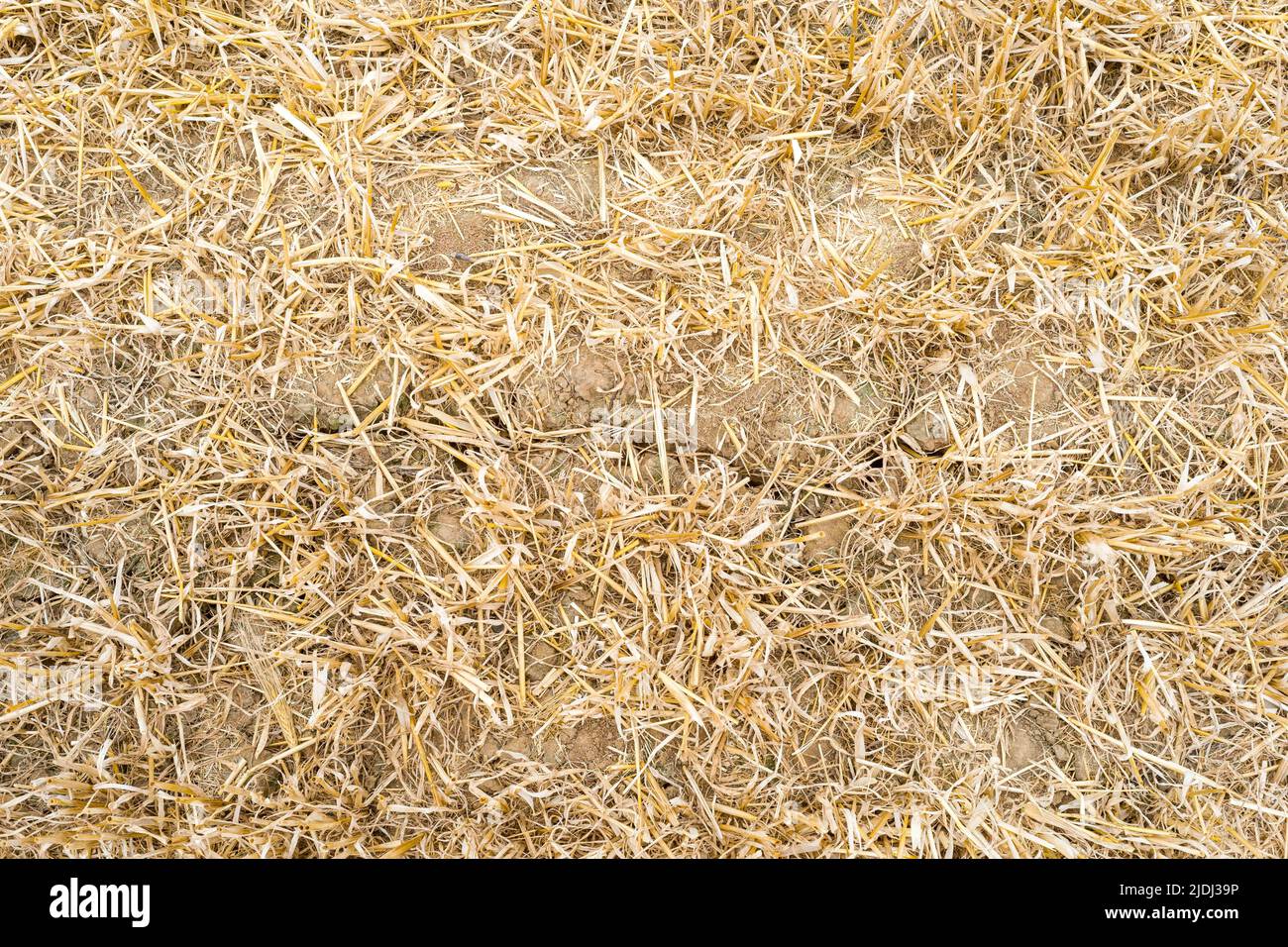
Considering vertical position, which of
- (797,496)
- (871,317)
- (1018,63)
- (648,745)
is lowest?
(648,745)

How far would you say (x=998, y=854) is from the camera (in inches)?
65.2

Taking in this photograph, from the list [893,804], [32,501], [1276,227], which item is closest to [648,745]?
[893,804]

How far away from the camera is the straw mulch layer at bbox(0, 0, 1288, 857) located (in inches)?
65.5

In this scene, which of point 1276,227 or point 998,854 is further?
point 1276,227

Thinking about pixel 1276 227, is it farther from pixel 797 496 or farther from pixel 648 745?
pixel 648 745

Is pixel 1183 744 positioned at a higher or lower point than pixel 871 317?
lower

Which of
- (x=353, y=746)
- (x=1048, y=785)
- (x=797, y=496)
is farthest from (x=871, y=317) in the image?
(x=353, y=746)

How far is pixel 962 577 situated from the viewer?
5.64ft

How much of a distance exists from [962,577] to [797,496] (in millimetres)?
433

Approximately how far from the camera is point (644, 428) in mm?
1727

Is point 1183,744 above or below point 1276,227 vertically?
below

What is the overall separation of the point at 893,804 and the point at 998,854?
0.26 m

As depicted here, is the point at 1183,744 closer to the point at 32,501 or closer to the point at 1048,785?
→ the point at 1048,785

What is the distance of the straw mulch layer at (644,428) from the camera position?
166 cm
